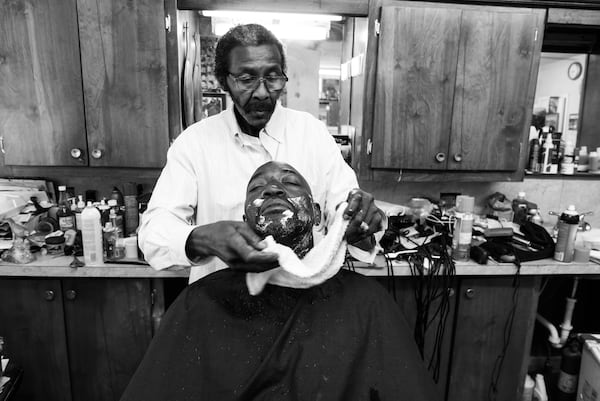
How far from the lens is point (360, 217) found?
107 centimetres

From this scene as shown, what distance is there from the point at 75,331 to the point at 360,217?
158 cm

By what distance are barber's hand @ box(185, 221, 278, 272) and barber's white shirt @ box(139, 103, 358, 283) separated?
0.34 metres

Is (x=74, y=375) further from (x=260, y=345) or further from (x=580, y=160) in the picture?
(x=580, y=160)

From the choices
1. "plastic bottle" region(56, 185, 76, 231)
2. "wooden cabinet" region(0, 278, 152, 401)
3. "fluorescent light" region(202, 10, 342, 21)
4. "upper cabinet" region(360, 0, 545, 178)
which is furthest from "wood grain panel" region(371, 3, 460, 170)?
"plastic bottle" region(56, 185, 76, 231)

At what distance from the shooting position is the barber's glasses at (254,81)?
4.05 feet

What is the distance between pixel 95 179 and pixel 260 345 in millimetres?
1713

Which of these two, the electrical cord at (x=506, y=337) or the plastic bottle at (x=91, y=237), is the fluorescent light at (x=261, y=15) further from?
the electrical cord at (x=506, y=337)

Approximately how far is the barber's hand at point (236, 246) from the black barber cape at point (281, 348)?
0.31 m

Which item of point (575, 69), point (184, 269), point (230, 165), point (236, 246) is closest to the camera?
point (236, 246)

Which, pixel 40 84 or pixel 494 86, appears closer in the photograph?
pixel 40 84

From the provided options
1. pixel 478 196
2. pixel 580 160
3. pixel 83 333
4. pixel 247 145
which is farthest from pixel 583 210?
pixel 83 333

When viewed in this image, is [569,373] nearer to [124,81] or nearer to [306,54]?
[306,54]

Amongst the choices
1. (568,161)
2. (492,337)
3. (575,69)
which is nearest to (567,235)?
(492,337)

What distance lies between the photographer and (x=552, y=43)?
2289 mm
